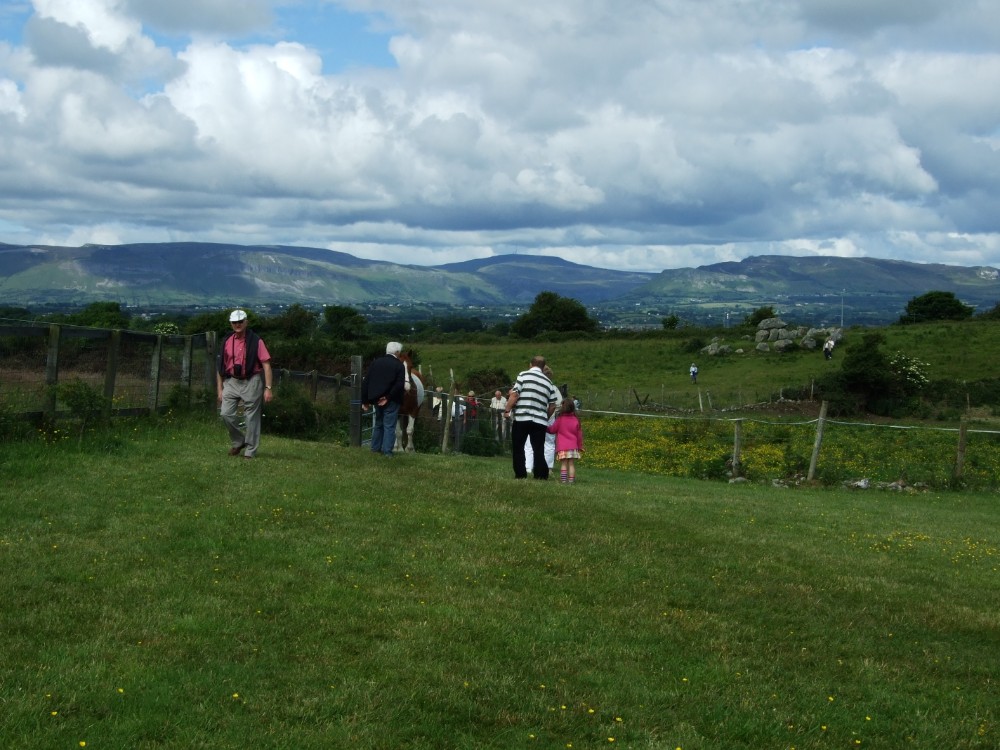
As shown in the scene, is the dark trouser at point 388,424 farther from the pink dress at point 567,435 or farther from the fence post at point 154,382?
the fence post at point 154,382

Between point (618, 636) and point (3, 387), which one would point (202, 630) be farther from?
point (3, 387)

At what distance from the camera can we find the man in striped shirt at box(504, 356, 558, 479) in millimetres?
18109

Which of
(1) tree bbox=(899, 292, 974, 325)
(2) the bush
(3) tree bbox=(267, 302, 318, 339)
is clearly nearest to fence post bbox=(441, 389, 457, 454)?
(2) the bush

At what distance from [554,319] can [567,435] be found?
354 feet

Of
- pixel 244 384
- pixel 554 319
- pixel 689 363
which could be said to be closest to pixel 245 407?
pixel 244 384

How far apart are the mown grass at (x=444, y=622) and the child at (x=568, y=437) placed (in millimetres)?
5142

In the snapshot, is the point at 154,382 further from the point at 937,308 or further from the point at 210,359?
the point at 937,308

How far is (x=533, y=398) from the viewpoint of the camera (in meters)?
18.1

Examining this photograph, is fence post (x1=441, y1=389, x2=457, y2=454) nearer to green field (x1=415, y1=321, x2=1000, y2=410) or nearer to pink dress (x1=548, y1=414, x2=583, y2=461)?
pink dress (x1=548, y1=414, x2=583, y2=461)

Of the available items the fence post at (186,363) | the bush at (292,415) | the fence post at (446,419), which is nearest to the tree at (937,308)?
the fence post at (446,419)

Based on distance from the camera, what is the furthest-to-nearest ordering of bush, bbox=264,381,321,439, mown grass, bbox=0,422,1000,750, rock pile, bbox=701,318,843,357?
rock pile, bbox=701,318,843,357 < bush, bbox=264,381,321,439 < mown grass, bbox=0,422,1000,750

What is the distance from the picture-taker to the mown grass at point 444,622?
613cm

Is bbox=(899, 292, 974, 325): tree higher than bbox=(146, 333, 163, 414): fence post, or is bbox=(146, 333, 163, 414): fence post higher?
bbox=(899, 292, 974, 325): tree

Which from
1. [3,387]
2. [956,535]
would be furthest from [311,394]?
[956,535]
